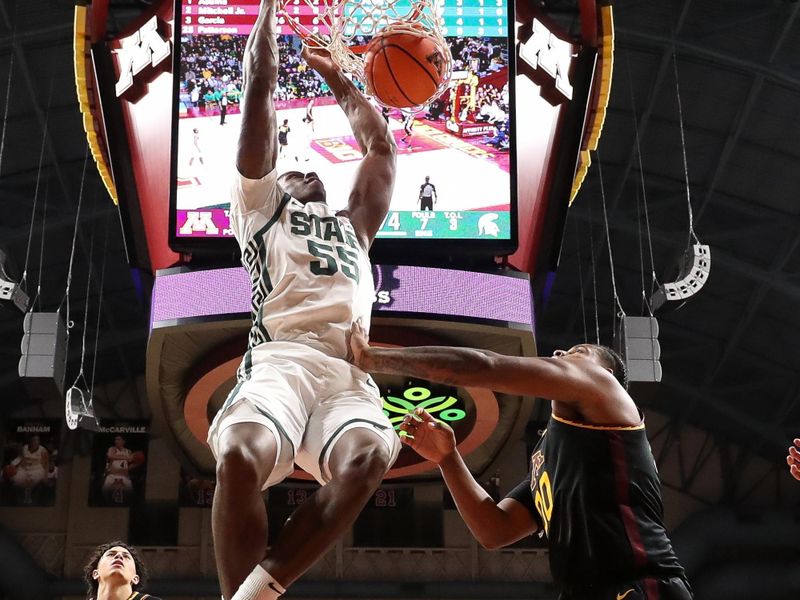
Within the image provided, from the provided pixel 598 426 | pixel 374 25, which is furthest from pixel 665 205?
pixel 598 426

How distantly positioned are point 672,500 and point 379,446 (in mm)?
22795

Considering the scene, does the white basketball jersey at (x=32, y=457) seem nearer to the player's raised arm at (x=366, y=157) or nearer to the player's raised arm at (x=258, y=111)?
the player's raised arm at (x=366, y=157)

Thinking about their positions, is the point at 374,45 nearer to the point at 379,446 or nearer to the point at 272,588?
the point at 379,446

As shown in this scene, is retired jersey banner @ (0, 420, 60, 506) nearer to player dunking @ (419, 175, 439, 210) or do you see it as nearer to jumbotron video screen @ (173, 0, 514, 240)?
jumbotron video screen @ (173, 0, 514, 240)

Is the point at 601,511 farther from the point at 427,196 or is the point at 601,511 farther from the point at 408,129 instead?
the point at 408,129

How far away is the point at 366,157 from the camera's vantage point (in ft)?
17.5

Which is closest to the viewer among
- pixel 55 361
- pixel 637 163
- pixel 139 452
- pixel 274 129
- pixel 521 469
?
pixel 274 129

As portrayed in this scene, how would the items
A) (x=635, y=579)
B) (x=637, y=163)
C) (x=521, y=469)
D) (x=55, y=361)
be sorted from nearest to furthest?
(x=635, y=579), (x=55, y=361), (x=637, y=163), (x=521, y=469)

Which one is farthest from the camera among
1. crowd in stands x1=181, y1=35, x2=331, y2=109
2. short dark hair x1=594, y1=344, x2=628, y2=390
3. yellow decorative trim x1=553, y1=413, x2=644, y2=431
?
crowd in stands x1=181, y1=35, x2=331, y2=109

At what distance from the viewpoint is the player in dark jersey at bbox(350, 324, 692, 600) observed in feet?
13.0

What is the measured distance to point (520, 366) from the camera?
4035 millimetres

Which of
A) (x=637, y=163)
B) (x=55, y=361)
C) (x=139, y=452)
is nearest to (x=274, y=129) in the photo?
(x=55, y=361)

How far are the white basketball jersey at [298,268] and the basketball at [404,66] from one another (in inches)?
47.0

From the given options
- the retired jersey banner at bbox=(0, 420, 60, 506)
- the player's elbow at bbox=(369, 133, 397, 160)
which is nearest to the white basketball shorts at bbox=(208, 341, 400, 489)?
the player's elbow at bbox=(369, 133, 397, 160)
